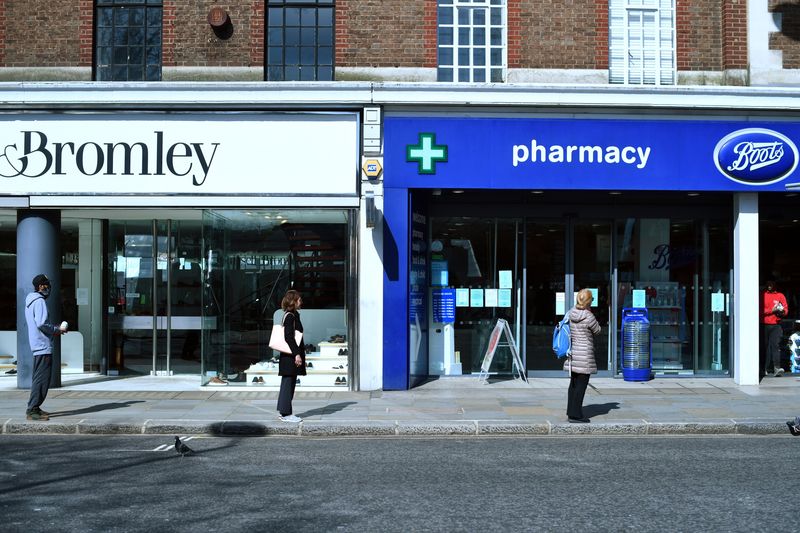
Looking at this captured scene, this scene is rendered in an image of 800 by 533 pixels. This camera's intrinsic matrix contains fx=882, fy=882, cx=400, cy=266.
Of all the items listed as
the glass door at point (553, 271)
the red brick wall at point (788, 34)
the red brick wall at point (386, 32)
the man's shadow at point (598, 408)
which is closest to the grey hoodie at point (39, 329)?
the red brick wall at point (386, 32)

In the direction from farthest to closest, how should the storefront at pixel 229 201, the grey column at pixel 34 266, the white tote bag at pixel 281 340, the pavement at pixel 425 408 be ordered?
the storefront at pixel 229 201, the grey column at pixel 34 266, the white tote bag at pixel 281 340, the pavement at pixel 425 408

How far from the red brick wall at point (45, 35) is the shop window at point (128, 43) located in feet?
1.22

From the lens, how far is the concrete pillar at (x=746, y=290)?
14844mm

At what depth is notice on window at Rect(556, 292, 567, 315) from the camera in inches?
623

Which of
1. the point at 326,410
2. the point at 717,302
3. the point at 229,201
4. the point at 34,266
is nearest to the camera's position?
the point at 326,410

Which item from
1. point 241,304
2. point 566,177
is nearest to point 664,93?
point 566,177

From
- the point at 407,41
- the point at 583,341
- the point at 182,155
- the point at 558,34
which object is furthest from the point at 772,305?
the point at 182,155

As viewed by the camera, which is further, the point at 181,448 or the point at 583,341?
the point at 583,341

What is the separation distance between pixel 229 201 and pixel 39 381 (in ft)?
14.1

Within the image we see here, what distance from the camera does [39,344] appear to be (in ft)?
37.0

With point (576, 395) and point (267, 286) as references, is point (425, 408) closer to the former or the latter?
point (576, 395)

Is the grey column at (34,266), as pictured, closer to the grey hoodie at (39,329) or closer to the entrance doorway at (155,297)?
the entrance doorway at (155,297)

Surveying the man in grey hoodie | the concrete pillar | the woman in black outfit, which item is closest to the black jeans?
the concrete pillar

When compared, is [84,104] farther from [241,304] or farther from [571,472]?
[571,472]
